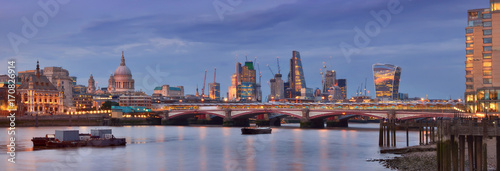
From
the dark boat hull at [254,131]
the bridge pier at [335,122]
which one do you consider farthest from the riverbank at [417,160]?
the bridge pier at [335,122]

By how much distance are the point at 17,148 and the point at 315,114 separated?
85.1 meters

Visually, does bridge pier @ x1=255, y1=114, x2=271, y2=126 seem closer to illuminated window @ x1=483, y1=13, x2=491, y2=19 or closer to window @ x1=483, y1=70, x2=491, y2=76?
window @ x1=483, y1=70, x2=491, y2=76

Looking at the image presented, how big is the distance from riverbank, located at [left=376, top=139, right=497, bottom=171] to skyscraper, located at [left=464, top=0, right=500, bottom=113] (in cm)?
3565

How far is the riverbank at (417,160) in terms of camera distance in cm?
5175

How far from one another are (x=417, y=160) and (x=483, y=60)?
61.9m

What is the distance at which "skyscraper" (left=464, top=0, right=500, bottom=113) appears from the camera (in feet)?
330

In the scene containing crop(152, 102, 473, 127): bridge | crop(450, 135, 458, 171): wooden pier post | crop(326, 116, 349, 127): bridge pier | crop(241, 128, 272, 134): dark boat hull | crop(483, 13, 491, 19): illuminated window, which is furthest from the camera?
crop(326, 116, 349, 127): bridge pier

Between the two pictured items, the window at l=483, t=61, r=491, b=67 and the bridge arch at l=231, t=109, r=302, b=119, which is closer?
the window at l=483, t=61, r=491, b=67

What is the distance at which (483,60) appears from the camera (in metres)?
111

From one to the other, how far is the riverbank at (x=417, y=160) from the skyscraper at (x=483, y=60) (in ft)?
117

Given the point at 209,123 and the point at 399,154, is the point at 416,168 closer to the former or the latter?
the point at 399,154

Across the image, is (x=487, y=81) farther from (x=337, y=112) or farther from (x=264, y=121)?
(x=264, y=121)

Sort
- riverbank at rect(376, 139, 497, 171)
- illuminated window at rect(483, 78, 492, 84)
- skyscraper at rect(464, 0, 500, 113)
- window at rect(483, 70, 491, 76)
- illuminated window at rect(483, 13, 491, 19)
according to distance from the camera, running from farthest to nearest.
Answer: illuminated window at rect(483, 13, 491, 19) < window at rect(483, 70, 491, 76) < illuminated window at rect(483, 78, 492, 84) < skyscraper at rect(464, 0, 500, 113) < riverbank at rect(376, 139, 497, 171)

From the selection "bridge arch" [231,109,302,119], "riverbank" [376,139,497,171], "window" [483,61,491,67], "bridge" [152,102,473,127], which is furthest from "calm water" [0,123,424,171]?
"bridge arch" [231,109,302,119]
